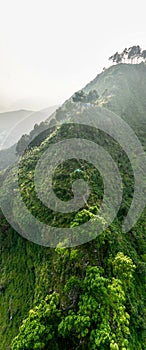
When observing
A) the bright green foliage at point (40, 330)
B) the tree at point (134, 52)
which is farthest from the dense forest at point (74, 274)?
the tree at point (134, 52)

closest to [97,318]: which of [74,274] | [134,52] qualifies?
[74,274]

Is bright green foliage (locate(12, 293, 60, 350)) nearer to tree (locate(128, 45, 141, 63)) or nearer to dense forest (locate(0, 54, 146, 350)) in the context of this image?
dense forest (locate(0, 54, 146, 350))

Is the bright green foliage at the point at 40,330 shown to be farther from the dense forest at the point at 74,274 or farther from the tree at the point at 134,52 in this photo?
the tree at the point at 134,52

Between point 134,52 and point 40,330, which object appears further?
point 134,52

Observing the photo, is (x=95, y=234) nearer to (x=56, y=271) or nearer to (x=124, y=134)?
(x=56, y=271)

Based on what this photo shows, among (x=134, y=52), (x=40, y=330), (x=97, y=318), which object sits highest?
(x=134, y=52)

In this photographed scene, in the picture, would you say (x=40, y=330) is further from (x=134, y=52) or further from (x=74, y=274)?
(x=134, y=52)

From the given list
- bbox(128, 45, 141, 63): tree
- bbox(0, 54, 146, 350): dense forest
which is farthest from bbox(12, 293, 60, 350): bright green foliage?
bbox(128, 45, 141, 63): tree

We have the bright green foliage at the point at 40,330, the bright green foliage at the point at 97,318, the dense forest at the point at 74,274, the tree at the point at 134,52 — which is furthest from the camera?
the tree at the point at 134,52

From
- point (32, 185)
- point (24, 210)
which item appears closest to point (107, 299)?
Answer: point (24, 210)
